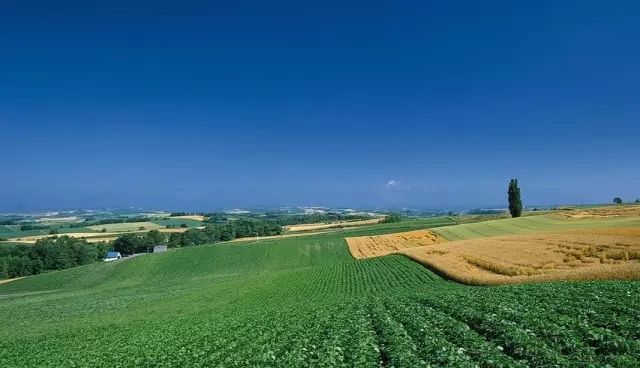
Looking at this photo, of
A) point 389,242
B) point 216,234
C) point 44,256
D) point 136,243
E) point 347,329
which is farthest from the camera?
point 216,234

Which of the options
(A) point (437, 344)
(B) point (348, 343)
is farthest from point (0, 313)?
(A) point (437, 344)

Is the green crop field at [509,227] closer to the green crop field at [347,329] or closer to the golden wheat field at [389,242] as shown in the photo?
the golden wheat field at [389,242]

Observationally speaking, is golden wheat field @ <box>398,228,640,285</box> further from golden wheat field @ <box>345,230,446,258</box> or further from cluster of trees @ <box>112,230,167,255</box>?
cluster of trees @ <box>112,230,167,255</box>

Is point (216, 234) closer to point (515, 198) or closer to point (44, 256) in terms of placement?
point (44, 256)

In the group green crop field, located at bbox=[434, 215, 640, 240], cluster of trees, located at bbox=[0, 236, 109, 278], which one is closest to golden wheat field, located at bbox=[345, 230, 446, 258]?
green crop field, located at bbox=[434, 215, 640, 240]

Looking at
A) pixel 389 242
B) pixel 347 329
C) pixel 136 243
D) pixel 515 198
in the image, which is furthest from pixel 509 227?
pixel 136 243

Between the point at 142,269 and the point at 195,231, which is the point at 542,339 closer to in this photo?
the point at 142,269
